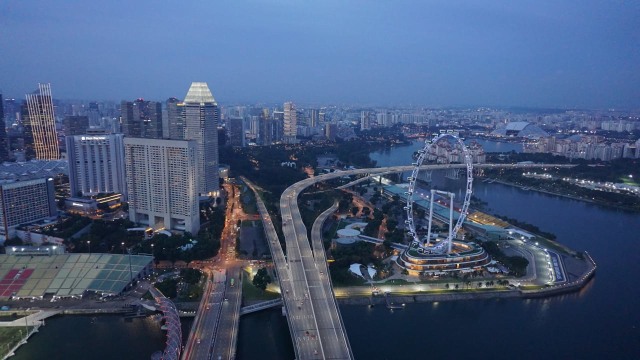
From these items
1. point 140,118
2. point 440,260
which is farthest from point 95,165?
point 440,260

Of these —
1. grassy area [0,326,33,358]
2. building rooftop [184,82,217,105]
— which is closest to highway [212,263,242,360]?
grassy area [0,326,33,358]

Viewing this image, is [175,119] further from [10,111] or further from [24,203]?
[10,111]

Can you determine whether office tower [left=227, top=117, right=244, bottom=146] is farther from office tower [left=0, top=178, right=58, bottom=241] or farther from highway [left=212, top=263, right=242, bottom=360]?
highway [left=212, top=263, right=242, bottom=360]

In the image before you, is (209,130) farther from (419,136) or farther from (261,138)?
(419,136)

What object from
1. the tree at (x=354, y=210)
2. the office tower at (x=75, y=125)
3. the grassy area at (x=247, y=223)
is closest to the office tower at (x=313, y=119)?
the office tower at (x=75, y=125)

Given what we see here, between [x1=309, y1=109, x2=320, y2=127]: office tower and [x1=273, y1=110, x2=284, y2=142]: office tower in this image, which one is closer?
[x1=273, y1=110, x2=284, y2=142]: office tower
